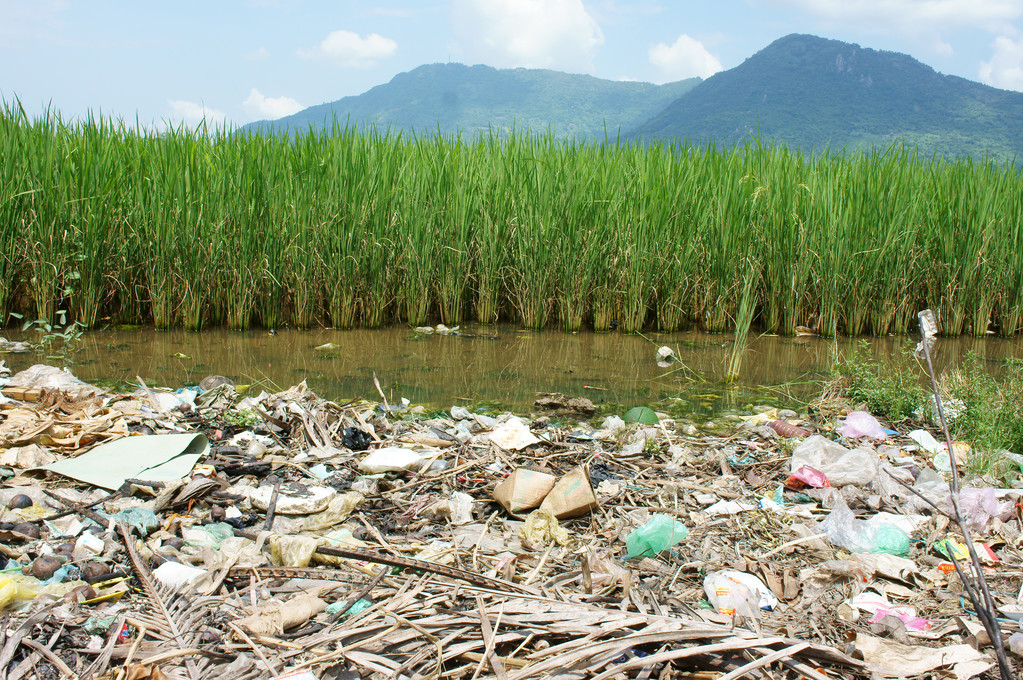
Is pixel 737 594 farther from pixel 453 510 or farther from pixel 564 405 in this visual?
pixel 564 405

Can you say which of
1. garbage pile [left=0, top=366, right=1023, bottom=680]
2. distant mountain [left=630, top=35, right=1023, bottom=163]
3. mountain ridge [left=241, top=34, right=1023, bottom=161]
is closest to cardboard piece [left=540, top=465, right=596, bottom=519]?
garbage pile [left=0, top=366, right=1023, bottom=680]

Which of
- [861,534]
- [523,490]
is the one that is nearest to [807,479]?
[861,534]

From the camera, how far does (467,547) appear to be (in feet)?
7.11

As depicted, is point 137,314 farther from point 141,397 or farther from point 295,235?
point 141,397

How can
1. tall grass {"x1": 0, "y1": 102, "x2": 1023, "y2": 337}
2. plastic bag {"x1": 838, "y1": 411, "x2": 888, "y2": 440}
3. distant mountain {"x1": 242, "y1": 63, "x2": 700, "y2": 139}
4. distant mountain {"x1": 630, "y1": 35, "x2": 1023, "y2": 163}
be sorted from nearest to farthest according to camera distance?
plastic bag {"x1": 838, "y1": 411, "x2": 888, "y2": 440}
tall grass {"x1": 0, "y1": 102, "x2": 1023, "y2": 337}
distant mountain {"x1": 630, "y1": 35, "x2": 1023, "y2": 163}
distant mountain {"x1": 242, "y1": 63, "x2": 700, "y2": 139}

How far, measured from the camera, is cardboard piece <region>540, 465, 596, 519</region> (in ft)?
7.84

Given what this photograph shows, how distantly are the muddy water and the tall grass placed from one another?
32 cm

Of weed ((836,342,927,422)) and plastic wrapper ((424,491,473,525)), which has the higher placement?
weed ((836,342,927,422))

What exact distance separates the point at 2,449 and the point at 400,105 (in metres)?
184

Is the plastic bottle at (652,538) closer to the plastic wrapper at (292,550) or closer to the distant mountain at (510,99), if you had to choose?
the plastic wrapper at (292,550)

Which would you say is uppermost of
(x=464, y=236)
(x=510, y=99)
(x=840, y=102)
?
(x=510, y=99)

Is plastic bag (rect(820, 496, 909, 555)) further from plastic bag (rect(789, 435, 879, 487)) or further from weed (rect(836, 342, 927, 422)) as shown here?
weed (rect(836, 342, 927, 422))

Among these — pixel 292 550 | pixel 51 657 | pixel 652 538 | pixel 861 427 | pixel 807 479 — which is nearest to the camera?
pixel 51 657

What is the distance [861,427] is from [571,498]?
1.88 metres
